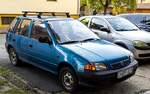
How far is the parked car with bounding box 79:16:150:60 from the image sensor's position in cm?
920

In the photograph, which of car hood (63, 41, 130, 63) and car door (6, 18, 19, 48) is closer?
car hood (63, 41, 130, 63)

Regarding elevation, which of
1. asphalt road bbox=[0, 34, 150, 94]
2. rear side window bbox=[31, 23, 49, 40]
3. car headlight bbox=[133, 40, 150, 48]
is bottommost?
asphalt road bbox=[0, 34, 150, 94]

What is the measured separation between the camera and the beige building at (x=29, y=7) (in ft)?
78.5

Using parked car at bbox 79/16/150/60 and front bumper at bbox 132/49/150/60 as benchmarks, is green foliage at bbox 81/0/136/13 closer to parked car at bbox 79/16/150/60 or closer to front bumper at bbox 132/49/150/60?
parked car at bbox 79/16/150/60

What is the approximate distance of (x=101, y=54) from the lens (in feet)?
21.2

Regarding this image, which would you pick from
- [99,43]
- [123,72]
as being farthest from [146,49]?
[123,72]

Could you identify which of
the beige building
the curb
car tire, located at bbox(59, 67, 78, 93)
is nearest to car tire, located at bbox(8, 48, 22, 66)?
the curb

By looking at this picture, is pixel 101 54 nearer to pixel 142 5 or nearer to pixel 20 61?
pixel 20 61

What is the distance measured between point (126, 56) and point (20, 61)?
3.66 metres

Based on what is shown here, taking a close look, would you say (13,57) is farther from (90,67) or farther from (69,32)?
(90,67)

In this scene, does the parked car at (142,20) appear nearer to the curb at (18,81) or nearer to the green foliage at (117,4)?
the curb at (18,81)

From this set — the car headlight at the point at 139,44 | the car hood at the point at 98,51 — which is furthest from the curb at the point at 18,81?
the car headlight at the point at 139,44

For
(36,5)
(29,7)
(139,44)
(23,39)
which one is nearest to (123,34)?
(139,44)

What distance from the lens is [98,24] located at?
35.4 ft
